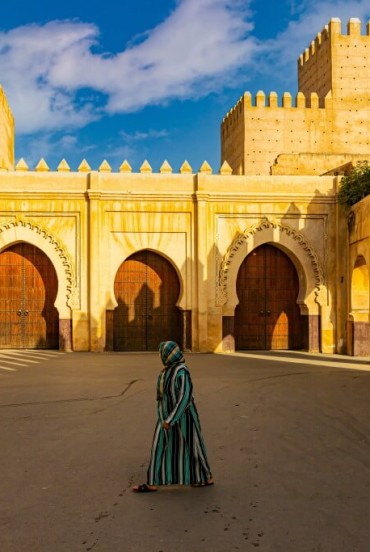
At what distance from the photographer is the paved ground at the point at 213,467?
148 inches

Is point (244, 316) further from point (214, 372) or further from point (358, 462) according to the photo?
→ point (358, 462)

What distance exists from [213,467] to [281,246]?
12.6 m

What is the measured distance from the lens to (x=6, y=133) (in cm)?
2489

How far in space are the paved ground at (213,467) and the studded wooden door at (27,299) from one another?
257 inches

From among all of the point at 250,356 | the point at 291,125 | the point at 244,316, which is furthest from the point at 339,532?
the point at 291,125

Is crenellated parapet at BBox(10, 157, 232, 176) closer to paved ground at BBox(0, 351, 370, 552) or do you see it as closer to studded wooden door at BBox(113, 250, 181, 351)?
studded wooden door at BBox(113, 250, 181, 351)

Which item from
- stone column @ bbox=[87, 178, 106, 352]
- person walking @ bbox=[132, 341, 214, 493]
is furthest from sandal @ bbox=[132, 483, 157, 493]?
stone column @ bbox=[87, 178, 106, 352]

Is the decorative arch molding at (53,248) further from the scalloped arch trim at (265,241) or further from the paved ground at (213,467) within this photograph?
the paved ground at (213,467)

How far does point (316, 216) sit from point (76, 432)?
40.6 ft

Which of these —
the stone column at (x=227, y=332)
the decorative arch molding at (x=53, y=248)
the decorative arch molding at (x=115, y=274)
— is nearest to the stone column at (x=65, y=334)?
the decorative arch molding at (x=53, y=248)

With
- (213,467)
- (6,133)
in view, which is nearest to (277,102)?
(6,133)

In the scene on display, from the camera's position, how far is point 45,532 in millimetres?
3799

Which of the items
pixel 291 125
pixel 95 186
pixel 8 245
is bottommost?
pixel 8 245

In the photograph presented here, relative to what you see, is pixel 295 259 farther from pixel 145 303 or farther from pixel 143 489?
pixel 143 489
